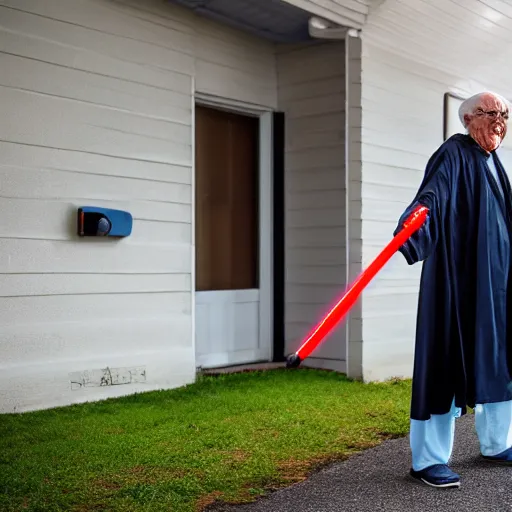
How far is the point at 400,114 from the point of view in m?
6.59

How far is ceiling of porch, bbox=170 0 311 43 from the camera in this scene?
240 inches

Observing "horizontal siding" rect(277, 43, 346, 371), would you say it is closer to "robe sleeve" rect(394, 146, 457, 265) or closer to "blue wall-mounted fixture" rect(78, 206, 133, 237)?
"blue wall-mounted fixture" rect(78, 206, 133, 237)

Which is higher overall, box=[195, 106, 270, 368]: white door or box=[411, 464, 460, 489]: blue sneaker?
box=[195, 106, 270, 368]: white door

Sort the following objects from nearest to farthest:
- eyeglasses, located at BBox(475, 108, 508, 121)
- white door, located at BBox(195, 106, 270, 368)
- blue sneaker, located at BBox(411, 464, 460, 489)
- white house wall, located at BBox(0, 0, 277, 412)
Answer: blue sneaker, located at BBox(411, 464, 460, 489)
eyeglasses, located at BBox(475, 108, 508, 121)
white house wall, located at BBox(0, 0, 277, 412)
white door, located at BBox(195, 106, 270, 368)

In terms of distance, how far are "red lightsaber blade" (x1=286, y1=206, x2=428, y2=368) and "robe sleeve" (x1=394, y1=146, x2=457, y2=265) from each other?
3 centimetres

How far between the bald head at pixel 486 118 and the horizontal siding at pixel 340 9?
7.86 ft

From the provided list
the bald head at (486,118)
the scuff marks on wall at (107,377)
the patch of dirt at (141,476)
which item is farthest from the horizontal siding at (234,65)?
the patch of dirt at (141,476)

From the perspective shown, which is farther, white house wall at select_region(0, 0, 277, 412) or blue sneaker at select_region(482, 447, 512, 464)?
white house wall at select_region(0, 0, 277, 412)

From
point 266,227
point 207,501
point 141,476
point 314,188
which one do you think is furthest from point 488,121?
point 266,227

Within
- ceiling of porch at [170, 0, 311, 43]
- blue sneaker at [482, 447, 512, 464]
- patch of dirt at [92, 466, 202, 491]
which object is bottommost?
patch of dirt at [92, 466, 202, 491]

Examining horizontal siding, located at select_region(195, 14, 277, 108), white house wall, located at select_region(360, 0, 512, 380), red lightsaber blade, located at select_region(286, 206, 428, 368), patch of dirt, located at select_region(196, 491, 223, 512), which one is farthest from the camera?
→ horizontal siding, located at select_region(195, 14, 277, 108)

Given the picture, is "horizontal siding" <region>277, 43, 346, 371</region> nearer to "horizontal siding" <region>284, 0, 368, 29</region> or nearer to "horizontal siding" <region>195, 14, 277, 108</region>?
"horizontal siding" <region>195, 14, 277, 108</region>

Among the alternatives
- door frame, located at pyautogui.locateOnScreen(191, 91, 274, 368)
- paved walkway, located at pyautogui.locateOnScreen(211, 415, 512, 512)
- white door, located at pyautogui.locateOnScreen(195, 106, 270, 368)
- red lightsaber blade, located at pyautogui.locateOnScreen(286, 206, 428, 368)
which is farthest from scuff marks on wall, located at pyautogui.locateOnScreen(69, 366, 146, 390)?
red lightsaber blade, located at pyautogui.locateOnScreen(286, 206, 428, 368)

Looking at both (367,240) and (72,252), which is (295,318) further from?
(72,252)
